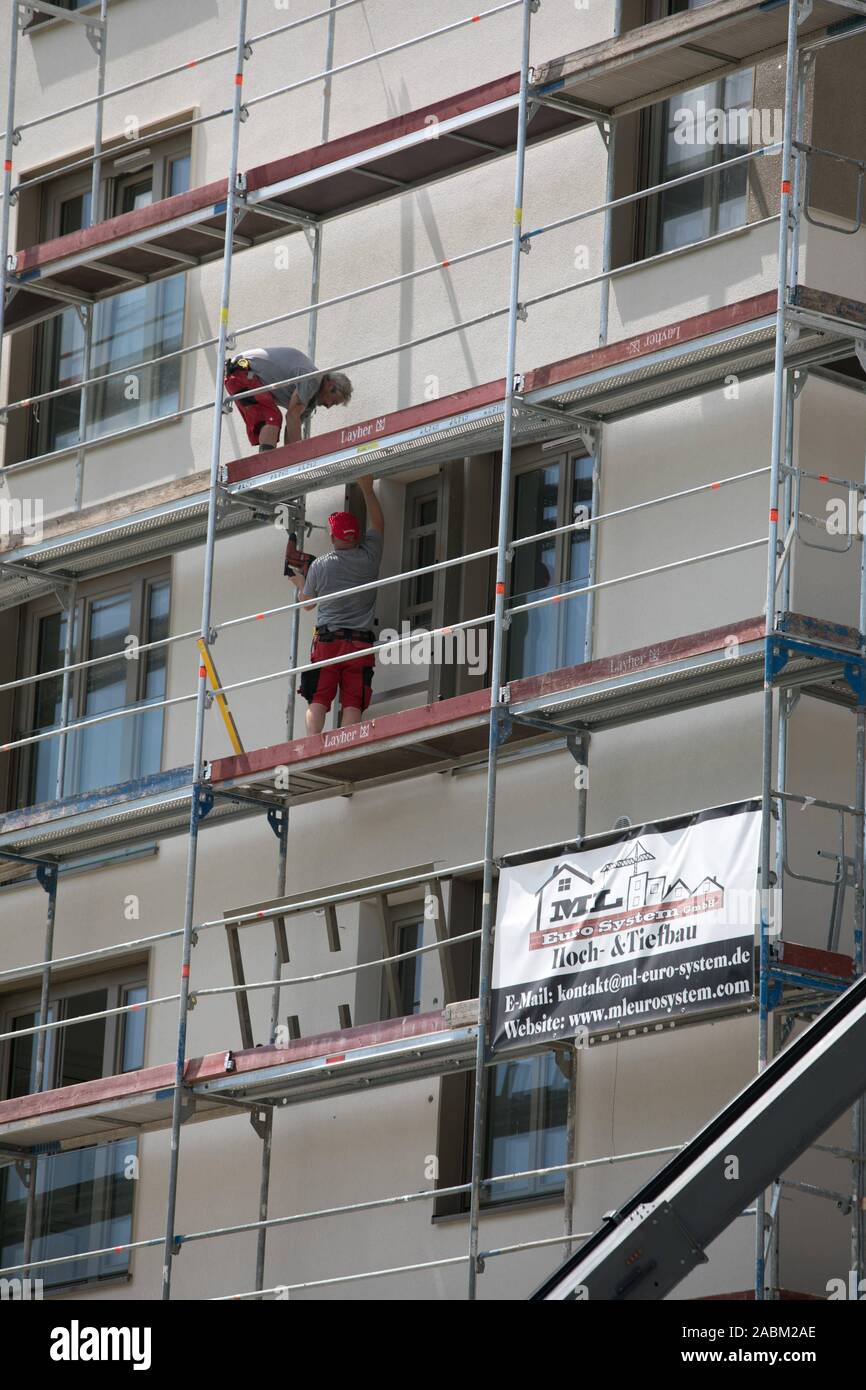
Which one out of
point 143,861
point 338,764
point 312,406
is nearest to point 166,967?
point 143,861

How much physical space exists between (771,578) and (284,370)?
4991 millimetres

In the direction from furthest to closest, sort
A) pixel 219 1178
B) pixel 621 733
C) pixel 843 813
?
pixel 219 1178
pixel 621 733
pixel 843 813

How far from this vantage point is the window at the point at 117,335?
2336cm

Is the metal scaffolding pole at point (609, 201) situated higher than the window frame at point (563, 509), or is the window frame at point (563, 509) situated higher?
the metal scaffolding pole at point (609, 201)

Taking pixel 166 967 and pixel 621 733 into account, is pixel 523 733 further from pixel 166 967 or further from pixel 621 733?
pixel 166 967

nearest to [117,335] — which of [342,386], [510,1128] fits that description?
[342,386]

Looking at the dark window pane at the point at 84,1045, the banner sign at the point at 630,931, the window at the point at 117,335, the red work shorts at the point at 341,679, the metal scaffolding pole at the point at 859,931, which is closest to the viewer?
the metal scaffolding pole at the point at 859,931

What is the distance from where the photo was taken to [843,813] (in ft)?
57.4

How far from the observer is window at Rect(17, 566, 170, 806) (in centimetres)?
2252

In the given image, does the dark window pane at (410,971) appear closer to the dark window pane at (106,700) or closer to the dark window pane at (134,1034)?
the dark window pane at (134,1034)

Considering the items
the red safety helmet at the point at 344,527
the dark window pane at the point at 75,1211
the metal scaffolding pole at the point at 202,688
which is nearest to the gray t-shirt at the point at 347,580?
the red safety helmet at the point at 344,527

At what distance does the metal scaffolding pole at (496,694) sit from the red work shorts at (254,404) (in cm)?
188

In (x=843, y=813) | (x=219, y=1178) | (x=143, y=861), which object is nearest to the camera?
(x=843, y=813)

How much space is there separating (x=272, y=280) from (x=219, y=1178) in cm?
620
